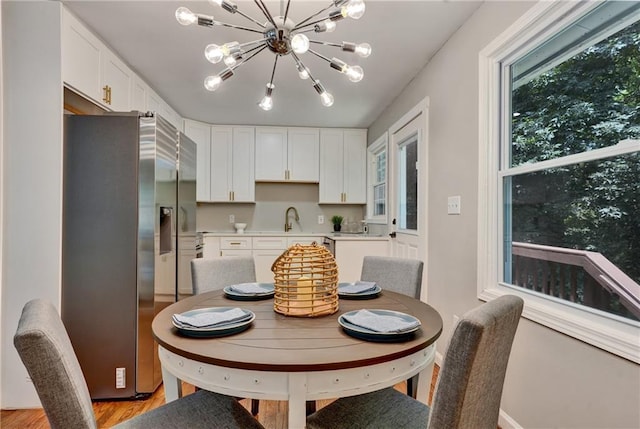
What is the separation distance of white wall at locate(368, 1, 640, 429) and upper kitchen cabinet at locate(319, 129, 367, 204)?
1436 millimetres

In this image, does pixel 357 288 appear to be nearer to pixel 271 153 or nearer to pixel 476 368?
Result: pixel 476 368

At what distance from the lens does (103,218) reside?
2047 mm

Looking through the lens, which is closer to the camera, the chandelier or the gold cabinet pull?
the chandelier

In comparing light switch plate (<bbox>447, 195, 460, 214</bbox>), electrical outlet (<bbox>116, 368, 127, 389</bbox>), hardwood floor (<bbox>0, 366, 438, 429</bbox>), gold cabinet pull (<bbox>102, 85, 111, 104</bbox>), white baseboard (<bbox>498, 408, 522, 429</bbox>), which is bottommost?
hardwood floor (<bbox>0, 366, 438, 429</bbox>)

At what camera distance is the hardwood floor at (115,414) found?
183 cm

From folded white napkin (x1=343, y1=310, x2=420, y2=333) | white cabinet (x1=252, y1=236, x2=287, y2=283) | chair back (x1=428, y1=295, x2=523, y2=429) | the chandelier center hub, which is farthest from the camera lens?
white cabinet (x1=252, y1=236, x2=287, y2=283)

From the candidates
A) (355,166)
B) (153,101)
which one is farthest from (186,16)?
(355,166)

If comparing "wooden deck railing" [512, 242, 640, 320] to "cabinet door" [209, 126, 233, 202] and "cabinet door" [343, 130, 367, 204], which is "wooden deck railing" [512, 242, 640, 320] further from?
"cabinet door" [209, 126, 233, 202]

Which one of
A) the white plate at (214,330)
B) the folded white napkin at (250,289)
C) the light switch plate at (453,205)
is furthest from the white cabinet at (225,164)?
the white plate at (214,330)

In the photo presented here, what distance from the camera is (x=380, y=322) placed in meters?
1.08

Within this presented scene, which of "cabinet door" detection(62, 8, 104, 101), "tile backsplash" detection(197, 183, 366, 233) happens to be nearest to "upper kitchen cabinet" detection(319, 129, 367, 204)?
"tile backsplash" detection(197, 183, 366, 233)

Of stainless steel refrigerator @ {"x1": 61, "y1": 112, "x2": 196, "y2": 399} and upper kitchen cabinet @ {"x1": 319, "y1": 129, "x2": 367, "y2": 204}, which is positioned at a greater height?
upper kitchen cabinet @ {"x1": 319, "y1": 129, "x2": 367, "y2": 204}

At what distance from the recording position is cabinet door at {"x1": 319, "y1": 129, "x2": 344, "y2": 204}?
15.2ft

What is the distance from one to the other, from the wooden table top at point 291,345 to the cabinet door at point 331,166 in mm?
3411
